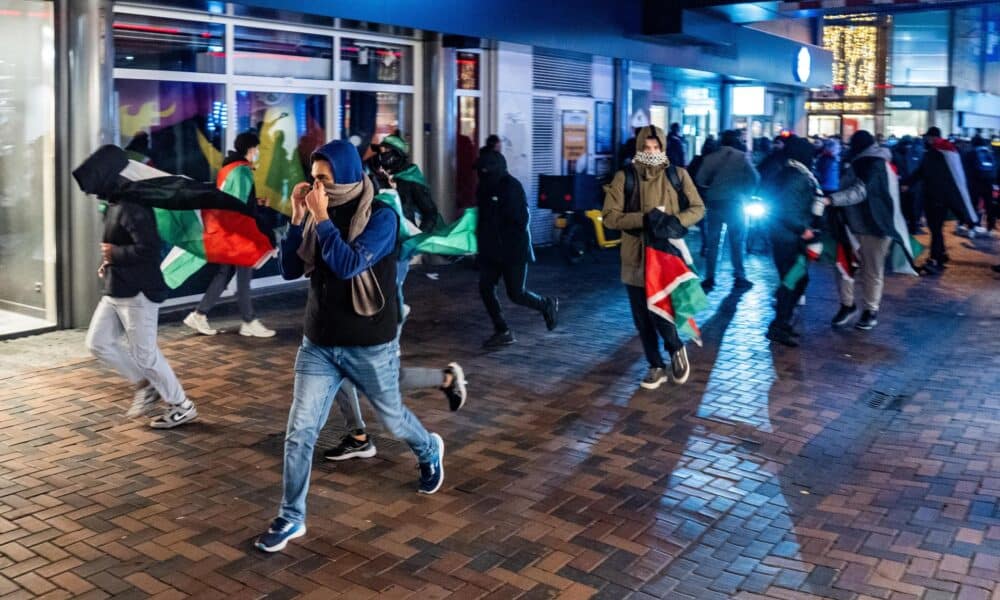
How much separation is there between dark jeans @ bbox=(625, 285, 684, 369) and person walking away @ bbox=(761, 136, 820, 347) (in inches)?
77.6

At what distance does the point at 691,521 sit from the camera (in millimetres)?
5598

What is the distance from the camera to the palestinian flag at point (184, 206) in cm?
660

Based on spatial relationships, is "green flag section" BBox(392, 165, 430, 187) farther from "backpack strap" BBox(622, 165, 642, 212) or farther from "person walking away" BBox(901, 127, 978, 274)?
"person walking away" BBox(901, 127, 978, 274)

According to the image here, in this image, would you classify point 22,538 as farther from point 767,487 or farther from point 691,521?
point 767,487

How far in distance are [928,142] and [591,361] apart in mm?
8404

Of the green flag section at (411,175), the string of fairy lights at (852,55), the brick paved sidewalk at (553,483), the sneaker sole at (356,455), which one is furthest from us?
the string of fairy lights at (852,55)

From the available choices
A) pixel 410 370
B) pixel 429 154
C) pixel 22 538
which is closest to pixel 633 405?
pixel 410 370

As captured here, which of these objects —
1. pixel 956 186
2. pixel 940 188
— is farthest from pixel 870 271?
pixel 956 186

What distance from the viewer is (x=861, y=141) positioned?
10586 millimetres

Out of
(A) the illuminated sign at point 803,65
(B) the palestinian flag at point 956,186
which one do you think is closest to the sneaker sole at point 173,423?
(B) the palestinian flag at point 956,186

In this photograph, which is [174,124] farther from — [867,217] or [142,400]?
[867,217]

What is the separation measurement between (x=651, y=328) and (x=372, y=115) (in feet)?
23.0

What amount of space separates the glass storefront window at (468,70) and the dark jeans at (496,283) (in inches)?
262

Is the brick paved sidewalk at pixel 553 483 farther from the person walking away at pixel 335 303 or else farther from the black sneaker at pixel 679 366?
the person walking away at pixel 335 303
